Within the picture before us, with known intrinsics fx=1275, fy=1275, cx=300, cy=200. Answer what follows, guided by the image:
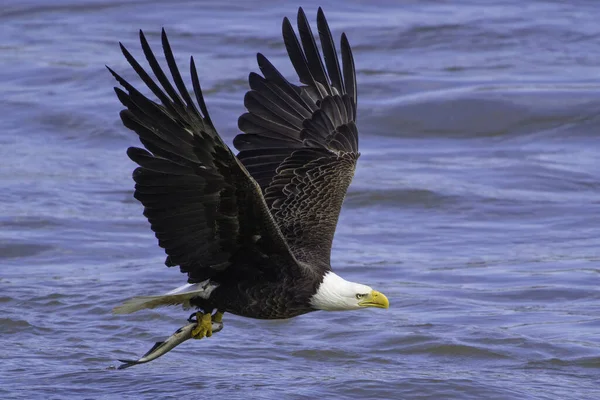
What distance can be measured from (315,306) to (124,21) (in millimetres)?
10111

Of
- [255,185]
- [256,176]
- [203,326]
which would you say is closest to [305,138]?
[256,176]

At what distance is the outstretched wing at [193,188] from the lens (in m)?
5.21

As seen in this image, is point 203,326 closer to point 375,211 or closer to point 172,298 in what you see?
point 172,298

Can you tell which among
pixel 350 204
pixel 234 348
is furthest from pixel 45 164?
pixel 234 348

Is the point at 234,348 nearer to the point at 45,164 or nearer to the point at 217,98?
the point at 45,164

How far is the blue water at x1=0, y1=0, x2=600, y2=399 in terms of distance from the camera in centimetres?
730

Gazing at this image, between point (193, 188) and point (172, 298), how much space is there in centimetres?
89

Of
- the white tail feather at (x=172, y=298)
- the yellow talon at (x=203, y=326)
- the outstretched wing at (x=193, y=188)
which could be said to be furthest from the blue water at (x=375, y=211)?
the outstretched wing at (x=193, y=188)

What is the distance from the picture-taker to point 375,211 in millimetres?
10344

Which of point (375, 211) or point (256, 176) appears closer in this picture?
point (256, 176)

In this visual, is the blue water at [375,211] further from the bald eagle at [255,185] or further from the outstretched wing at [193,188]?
the outstretched wing at [193,188]

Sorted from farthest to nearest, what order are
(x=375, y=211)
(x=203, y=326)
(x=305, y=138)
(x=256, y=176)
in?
(x=375, y=211) < (x=305, y=138) < (x=256, y=176) < (x=203, y=326)

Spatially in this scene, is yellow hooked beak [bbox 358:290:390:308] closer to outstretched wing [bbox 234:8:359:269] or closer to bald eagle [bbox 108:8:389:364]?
bald eagle [bbox 108:8:389:364]

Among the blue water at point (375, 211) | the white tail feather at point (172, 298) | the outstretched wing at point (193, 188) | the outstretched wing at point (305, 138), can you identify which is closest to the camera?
the outstretched wing at point (193, 188)
